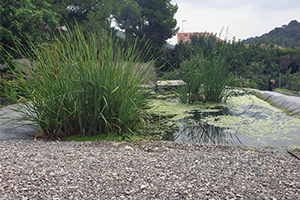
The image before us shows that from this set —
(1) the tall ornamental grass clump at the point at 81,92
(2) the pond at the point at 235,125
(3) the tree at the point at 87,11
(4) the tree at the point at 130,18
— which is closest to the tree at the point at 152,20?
(4) the tree at the point at 130,18

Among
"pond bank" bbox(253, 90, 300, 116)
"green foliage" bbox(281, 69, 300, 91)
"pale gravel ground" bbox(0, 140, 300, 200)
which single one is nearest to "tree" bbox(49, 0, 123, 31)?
"green foliage" bbox(281, 69, 300, 91)

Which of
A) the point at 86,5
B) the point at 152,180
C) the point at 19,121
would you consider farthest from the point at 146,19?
the point at 152,180

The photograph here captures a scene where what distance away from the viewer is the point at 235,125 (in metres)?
3.23

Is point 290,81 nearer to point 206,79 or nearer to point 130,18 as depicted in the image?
point 206,79

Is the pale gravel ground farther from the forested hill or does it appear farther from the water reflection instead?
the forested hill

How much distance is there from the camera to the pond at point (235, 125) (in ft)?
8.82

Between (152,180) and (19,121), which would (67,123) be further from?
(152,180)

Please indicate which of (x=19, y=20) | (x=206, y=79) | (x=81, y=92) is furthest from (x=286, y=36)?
(x=81, y=92)

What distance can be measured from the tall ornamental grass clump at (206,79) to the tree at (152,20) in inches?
457

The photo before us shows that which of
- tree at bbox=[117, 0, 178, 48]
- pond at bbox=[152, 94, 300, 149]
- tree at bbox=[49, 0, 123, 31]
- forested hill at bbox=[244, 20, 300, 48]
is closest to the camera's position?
pond at bbox=[152, 94, 300, 149]

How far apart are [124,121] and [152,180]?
45.1 inches

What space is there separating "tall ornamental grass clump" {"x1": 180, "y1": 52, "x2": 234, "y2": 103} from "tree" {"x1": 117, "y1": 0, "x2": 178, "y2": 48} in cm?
1162

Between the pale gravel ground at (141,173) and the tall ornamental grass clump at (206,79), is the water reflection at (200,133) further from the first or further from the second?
the tall ornamental grass clump at (206,79)

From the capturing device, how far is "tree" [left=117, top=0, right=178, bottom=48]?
15969 millimetres
